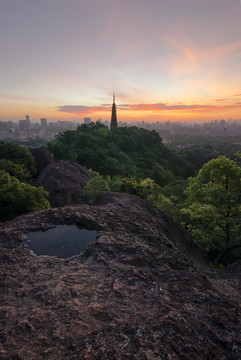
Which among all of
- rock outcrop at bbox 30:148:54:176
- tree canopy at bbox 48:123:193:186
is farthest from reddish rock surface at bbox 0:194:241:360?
tree canopy at bbox 48:123:193:186

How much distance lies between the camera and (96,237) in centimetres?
647

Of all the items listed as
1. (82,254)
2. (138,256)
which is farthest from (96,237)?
(138,256)

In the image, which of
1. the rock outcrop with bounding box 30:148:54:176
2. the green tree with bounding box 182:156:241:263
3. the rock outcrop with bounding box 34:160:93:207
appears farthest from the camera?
the rock outcrop with bounding box 30:148:54:176

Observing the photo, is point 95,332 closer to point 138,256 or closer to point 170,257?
point 138,256

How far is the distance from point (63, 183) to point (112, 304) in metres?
15.2

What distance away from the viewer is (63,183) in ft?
60.5

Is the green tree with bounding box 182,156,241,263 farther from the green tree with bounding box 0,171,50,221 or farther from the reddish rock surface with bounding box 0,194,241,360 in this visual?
the green tree with bounding box 0,171,50,221

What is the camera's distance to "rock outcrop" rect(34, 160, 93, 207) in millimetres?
17391

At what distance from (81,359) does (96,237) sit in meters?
3.48

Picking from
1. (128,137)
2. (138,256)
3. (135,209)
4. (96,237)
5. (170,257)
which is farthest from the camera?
(128,137)

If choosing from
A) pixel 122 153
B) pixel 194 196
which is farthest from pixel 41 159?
pixel 122 153

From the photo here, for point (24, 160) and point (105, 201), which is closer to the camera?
point (105, 201)

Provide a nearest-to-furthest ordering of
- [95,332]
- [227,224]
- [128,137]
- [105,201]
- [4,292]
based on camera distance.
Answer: [95,332] < [4,292] < [105,201] < [227,224] < [128,137]

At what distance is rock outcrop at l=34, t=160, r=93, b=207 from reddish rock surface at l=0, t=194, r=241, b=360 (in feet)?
34.4
